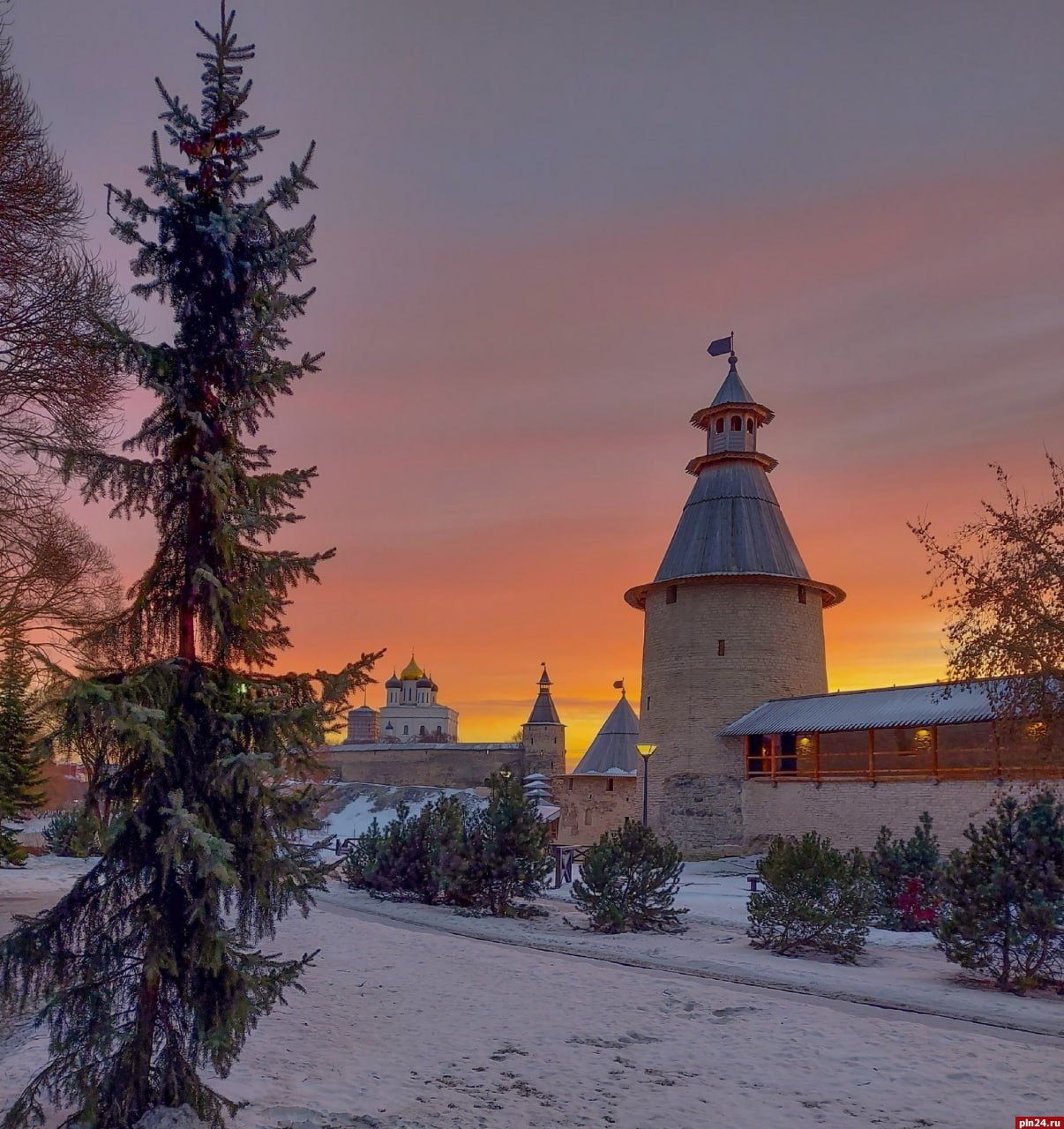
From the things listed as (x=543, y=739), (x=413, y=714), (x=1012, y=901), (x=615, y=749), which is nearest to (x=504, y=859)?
(x=1012, y=901)

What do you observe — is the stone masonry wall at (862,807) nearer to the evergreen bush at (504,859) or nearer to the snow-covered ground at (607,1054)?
the evergreen bush at (504,859)

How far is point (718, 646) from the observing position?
29.8 metres

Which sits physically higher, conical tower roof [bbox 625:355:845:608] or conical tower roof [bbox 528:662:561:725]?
conical tower roof [bbox 625:355:845:608]

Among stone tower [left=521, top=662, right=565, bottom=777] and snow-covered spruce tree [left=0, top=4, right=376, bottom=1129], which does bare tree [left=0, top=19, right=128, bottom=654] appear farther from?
stone tower [left=521, top=662, right=565, bottom=777]

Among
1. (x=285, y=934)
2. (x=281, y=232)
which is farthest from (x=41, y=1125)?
(x=285, y=934)

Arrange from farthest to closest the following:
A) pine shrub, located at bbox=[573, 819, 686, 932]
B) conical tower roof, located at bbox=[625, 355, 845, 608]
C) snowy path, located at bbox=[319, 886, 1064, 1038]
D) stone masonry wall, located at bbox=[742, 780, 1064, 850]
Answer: conical tower roof, located at bbox=[625, 355, 845, 608], stone masonry wall, located at bbox=[742, 780, 1064, 850], pine shrub, located at bbox=[573, 819, 686, 932], snowy path, located at bbox=[319, 886, 1064, 1038]

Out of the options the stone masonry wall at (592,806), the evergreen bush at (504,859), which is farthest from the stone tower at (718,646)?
the evergreen bush at (504,859)

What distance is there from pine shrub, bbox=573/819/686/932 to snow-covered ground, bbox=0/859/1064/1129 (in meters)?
2.85

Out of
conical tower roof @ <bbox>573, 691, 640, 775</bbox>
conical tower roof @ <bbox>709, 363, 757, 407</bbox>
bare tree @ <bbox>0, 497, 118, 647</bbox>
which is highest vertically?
conical tower roof @ <bbox>709, 363, 757, 407</bbox>

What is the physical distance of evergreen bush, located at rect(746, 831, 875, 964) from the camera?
39.4 ft

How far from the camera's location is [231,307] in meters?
5.92

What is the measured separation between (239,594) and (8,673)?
13.0m

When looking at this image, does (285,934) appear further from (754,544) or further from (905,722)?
(754,544)

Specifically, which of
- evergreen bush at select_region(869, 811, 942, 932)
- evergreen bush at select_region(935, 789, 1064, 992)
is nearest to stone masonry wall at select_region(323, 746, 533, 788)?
evergreen bush at select_region(869, 811, 942, 932)
